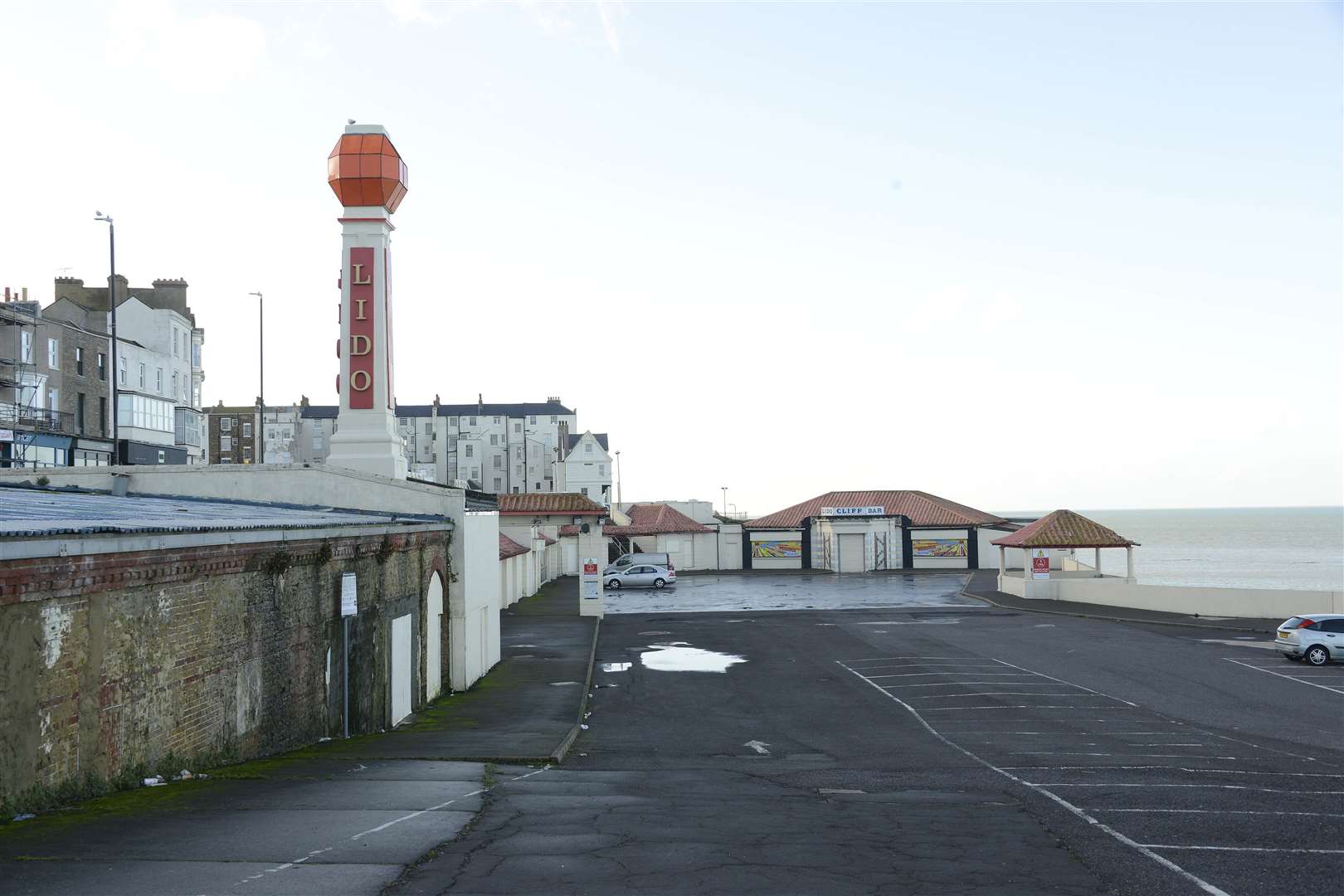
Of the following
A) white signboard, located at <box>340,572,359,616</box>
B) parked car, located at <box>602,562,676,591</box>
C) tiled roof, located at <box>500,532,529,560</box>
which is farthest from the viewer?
parked car, located at <box>602,562,676,591</box>

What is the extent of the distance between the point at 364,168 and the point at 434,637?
1372 cm

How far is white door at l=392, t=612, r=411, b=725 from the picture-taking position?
21047mm

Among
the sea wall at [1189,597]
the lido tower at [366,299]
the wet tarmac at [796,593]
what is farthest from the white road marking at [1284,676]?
the lido tower at [366,299]

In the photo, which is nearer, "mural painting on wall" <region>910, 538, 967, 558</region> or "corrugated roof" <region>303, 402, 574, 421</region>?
"mural painting on wall" <region>910, 538, 967, 558</region>

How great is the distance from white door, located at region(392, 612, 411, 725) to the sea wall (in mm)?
32190

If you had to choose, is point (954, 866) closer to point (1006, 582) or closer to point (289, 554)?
point (289, 554)

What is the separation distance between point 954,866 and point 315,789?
7.38 m

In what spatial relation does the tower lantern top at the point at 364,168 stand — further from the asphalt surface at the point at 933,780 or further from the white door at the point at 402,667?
the asphalt surface at the point at 933,780

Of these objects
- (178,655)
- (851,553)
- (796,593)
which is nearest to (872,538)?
(851,553)

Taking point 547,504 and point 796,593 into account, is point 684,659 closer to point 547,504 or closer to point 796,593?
point 796,593

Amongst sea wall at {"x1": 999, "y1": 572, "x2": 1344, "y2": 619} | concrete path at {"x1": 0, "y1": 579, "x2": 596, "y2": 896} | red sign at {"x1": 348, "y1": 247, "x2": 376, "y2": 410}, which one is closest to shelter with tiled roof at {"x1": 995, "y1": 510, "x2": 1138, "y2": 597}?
sea wall at {"x1": 999, "y1": 572, "x2": 1344, "y2": 619}

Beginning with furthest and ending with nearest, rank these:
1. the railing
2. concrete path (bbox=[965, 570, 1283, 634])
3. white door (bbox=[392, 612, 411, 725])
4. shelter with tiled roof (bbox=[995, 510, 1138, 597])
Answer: shelter with tiled roof (bbox=[995, 510, 1138, 597])
the railing
concrete path (bbox=[965, 570, 1283, 634])
white door (bbox=[392, 612, 411, 725])

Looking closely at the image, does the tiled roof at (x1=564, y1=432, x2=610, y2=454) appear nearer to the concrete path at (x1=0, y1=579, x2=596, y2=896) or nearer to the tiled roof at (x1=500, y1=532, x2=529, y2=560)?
the tiled roof at (x1=500, y1=532, x2=529, y2=560)

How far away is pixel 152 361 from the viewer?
6531 cm
